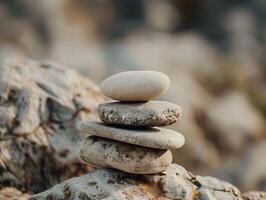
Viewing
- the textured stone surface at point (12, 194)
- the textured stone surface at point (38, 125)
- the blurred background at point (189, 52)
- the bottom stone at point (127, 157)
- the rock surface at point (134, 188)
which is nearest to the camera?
the rock surface at point (134, 188)

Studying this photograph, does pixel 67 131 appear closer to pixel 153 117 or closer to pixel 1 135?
pixel 1 135

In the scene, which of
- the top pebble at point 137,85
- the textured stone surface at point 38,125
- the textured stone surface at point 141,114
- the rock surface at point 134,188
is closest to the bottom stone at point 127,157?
the rock surface at point 134,188

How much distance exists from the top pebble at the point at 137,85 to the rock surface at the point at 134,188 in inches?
28.9

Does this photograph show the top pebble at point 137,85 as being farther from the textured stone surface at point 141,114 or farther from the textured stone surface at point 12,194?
the textured stone surface at point 12,194

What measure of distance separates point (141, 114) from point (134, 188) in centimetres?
68

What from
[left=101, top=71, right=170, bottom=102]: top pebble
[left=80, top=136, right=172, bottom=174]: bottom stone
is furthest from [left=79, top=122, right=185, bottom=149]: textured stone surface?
[left=101, top=71, right=170, bottom=102]: top pebble

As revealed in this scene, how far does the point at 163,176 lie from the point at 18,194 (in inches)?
69.8

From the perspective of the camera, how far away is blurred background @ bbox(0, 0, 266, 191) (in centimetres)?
1535

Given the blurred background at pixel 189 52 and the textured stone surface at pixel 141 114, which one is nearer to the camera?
the textured stone surface at pixel 141 114

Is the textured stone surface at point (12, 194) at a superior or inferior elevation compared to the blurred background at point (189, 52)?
superior

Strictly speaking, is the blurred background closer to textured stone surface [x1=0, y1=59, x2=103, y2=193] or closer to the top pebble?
textured stone surface [x1=0, y1=59, x2=103, y2=193]

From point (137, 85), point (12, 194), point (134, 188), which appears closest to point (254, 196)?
point (134, 188)

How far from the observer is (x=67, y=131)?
732 centimetres

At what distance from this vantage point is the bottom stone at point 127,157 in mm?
5480
